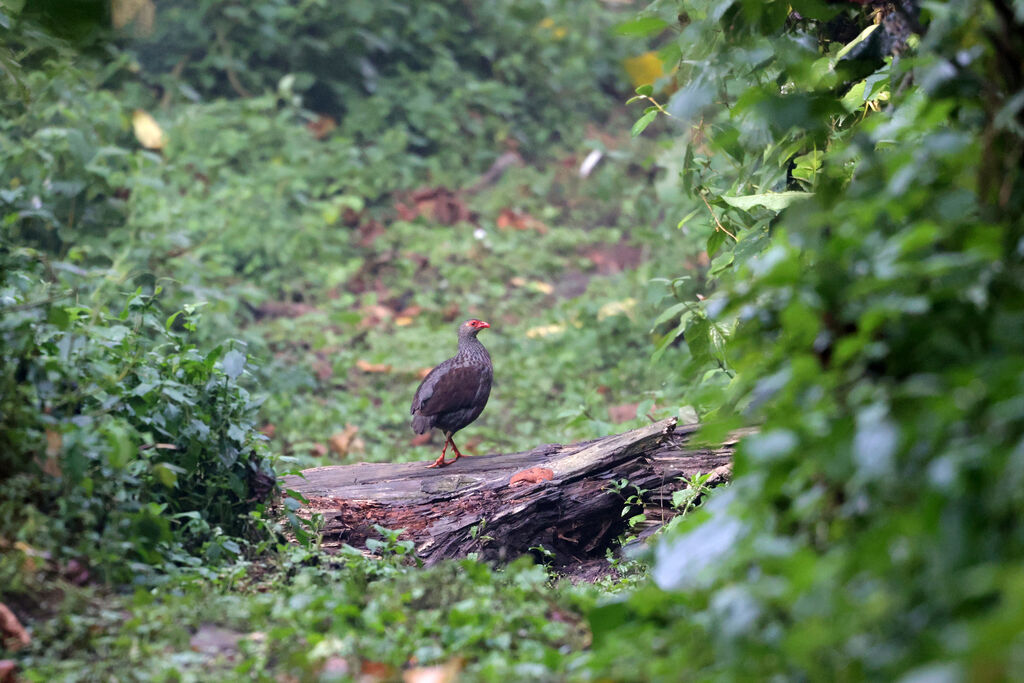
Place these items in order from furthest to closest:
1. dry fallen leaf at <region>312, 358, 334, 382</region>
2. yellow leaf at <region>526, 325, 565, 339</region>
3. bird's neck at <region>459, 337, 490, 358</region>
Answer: yellow leaf at <region>526, 325, 565, 339</region>, dry fallen leaf at <region>312, 358, 334, 382</region>, bird's neck at <region>459, 337, 490, 358</region>

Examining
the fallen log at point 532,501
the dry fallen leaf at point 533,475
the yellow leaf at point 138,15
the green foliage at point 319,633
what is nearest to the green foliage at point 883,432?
the green foliage at point 319,633

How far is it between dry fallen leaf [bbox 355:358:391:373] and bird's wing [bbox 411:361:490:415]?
63.2 inches

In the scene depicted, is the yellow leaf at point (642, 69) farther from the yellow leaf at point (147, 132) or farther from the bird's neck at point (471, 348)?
the bird's neck at point (471, 348)

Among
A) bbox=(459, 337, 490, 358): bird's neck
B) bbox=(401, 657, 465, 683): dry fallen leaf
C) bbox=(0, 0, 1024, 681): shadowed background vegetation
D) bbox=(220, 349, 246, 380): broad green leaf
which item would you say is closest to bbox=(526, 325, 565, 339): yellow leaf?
bbox=(0, 0, 1024, 681): shadowed background vegetation

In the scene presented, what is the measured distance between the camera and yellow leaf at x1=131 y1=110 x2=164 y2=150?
26.8 ft

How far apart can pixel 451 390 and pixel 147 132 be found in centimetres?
470

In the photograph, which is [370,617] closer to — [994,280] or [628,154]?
[994,280]

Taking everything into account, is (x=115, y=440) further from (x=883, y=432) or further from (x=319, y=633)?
(x=883, y=432)

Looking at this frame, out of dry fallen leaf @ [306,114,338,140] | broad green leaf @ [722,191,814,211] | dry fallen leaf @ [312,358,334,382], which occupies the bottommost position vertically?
dry fallen leaf @ [312,358,334,382]

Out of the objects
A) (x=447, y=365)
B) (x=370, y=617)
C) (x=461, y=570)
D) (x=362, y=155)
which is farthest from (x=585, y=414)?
(x=362, y=155)

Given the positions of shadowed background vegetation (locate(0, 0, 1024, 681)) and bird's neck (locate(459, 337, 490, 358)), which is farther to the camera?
bird's neck (locate(459, 337, 490, 358))

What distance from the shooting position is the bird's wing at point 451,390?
5203mm

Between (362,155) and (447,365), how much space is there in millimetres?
4321

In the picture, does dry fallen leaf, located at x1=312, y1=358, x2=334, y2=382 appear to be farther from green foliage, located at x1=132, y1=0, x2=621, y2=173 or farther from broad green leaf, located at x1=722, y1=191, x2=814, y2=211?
broad green leaf, located at x1=722, y1=191, x2=814, y2=211
